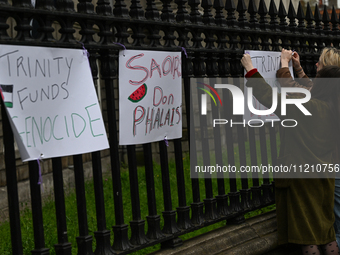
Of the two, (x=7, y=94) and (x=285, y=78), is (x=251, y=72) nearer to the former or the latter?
(x=285, y=78)

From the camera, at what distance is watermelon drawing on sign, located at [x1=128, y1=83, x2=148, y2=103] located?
3.17m

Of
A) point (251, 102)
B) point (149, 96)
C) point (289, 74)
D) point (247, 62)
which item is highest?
point (247, 62)

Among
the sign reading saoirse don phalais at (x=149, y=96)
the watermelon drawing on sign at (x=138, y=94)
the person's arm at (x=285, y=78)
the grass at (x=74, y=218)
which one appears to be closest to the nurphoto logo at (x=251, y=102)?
the person's arm at (x=285, y=78)

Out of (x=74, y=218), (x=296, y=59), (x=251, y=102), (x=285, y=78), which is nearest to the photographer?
(x=251, y=102)

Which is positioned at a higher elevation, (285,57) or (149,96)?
(285,57)

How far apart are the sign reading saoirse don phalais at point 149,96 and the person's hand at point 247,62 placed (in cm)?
76

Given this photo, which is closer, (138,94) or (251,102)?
(138,94)

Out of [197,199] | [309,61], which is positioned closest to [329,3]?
[309,61]

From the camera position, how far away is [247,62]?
4105mm

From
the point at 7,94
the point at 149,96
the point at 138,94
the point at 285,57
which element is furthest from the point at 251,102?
the point at 7,94

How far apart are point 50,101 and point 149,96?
79 centimetres

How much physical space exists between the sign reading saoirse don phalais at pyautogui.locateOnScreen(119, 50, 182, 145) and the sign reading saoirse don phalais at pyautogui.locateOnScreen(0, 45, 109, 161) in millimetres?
294

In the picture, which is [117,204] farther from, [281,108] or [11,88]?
[281,108]

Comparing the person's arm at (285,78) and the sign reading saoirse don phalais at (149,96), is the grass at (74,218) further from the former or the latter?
the person's arm at (285,78)
